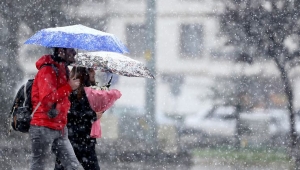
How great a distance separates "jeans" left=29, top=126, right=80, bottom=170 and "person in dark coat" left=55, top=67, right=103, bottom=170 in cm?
32

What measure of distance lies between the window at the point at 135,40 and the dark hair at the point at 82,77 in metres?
13.9

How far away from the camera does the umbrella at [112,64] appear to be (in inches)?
251

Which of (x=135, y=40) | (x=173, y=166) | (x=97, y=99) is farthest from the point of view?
(x=135, y=40)

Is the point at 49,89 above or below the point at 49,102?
above

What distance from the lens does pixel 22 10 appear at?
15.1m

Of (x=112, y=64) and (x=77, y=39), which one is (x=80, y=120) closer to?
(x=112, y=64)

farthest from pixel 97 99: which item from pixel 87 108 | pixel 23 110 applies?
pixel 23 110

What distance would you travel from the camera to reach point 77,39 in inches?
247


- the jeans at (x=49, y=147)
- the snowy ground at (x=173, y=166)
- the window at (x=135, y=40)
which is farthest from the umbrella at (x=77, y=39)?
the window at (x=135, y=40)

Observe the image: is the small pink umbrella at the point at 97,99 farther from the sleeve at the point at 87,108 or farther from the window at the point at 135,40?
the window at the point at 135,40

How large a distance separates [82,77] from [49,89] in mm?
517

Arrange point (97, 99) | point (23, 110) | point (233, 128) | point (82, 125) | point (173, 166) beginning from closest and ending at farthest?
point (23, 110) → point (97, 99) → point (82, 125) → point (173, 166) → point (233, 128)

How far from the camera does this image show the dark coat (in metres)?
6.62

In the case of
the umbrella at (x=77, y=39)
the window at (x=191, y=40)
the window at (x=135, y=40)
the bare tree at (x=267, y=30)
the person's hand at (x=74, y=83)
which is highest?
the window at (x=191, y=40)
